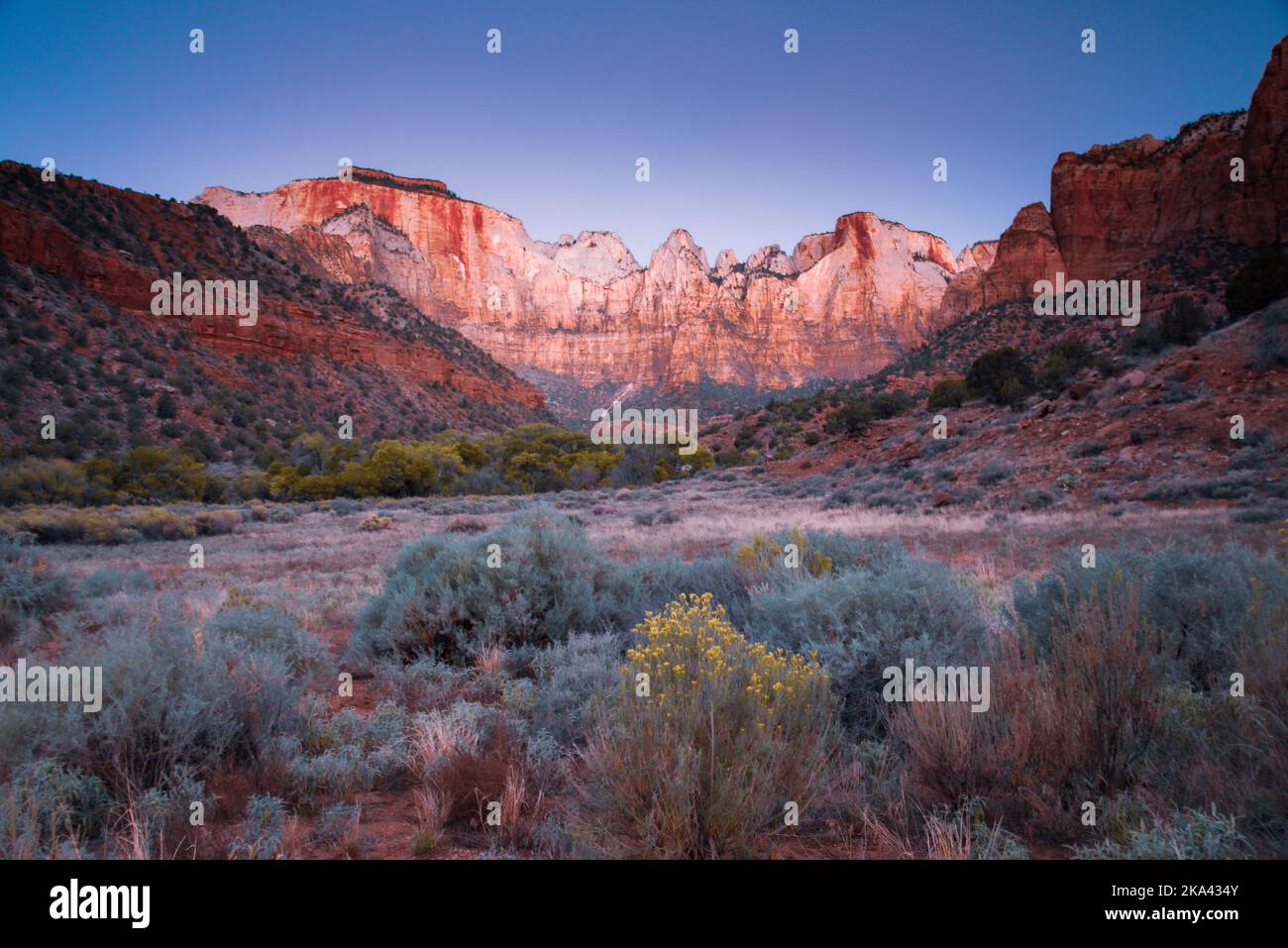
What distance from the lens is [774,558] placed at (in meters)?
7.10

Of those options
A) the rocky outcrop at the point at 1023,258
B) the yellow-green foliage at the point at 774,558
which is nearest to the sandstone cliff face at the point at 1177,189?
the rocky outcrop at the point at 1023,258

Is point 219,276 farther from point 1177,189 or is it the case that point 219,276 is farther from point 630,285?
point 630,285

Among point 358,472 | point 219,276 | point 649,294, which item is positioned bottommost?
point 358,472

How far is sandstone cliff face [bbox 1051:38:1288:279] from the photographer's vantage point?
42.0 m

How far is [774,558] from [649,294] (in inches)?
5093

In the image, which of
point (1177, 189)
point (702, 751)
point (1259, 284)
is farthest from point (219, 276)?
point (1177, 189)

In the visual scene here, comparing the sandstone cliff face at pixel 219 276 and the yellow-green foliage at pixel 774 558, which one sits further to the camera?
the sandstone cliff face at pixel 219 276

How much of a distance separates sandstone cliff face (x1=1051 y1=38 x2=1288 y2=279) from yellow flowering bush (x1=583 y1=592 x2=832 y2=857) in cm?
5872

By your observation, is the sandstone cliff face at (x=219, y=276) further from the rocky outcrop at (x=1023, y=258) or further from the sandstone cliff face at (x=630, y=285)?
the rocky outcrop at (x=1023, y=258)

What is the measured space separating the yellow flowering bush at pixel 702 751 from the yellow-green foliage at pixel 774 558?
3.49 meters

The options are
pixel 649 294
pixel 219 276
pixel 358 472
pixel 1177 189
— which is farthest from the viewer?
pixel 649 294

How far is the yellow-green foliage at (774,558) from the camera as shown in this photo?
6.68 metres

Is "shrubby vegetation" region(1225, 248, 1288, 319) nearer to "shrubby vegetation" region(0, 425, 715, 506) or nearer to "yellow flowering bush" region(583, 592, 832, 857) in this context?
"shrubby vegetation" region(0, 425, 715, 506)

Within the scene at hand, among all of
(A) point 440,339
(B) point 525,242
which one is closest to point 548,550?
(A) point 440,339
